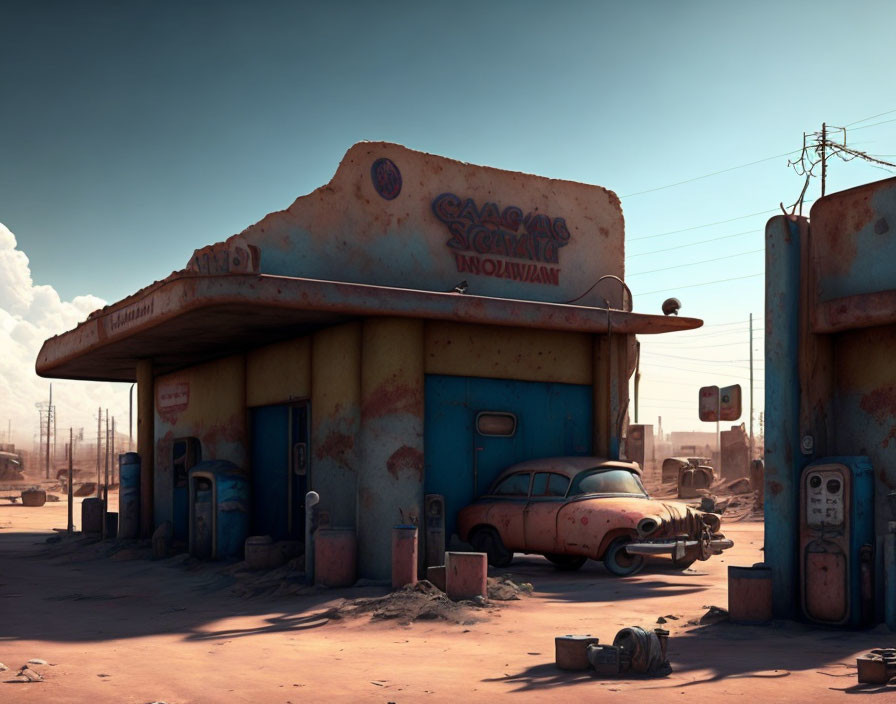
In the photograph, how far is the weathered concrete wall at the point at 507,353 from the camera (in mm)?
13992

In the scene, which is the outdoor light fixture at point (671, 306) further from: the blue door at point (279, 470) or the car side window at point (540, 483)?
the blue door at point (279, 470)

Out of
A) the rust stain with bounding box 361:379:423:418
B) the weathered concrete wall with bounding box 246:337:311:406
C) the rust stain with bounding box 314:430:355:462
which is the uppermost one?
the weathered concrete wall with bounding box 246:337:311:406

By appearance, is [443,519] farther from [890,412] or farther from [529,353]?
[890,412]

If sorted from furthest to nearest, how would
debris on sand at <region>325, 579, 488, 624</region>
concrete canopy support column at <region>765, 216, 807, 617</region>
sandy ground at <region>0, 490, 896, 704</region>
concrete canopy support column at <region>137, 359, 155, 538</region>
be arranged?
1. concrete canopy support column at <region>137, 359, 155, 538</region>
2. debris on sand at <region>325, 579, 488, 624</region>
3. concrete canopy support column at <region>765, 216, 807, 617</region>
4. sandy ground at <region>0, 490, 896, 704</region>

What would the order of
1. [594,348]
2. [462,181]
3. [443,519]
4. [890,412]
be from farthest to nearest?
[594,348], [462,181], [443,519], [890,412]

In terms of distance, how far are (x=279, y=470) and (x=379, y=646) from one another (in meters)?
7.14

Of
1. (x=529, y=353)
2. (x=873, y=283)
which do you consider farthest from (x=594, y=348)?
(x=873, y=283)

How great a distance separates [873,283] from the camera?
9672mm

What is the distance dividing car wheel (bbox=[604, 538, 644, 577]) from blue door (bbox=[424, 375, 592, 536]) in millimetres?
2432

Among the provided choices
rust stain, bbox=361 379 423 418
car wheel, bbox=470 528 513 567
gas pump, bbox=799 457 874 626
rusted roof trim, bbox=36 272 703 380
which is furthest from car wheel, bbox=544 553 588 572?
gas pump, bbox=799 457 874 626

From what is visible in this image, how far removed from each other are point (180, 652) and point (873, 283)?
7183 mm

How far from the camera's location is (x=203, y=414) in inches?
712

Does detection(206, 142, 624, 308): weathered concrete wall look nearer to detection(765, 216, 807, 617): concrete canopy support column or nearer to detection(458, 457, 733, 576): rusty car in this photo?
Result: detection(458, 457, 733, 576): rusty car

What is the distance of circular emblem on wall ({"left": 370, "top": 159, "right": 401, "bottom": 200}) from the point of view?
45.4 feet
